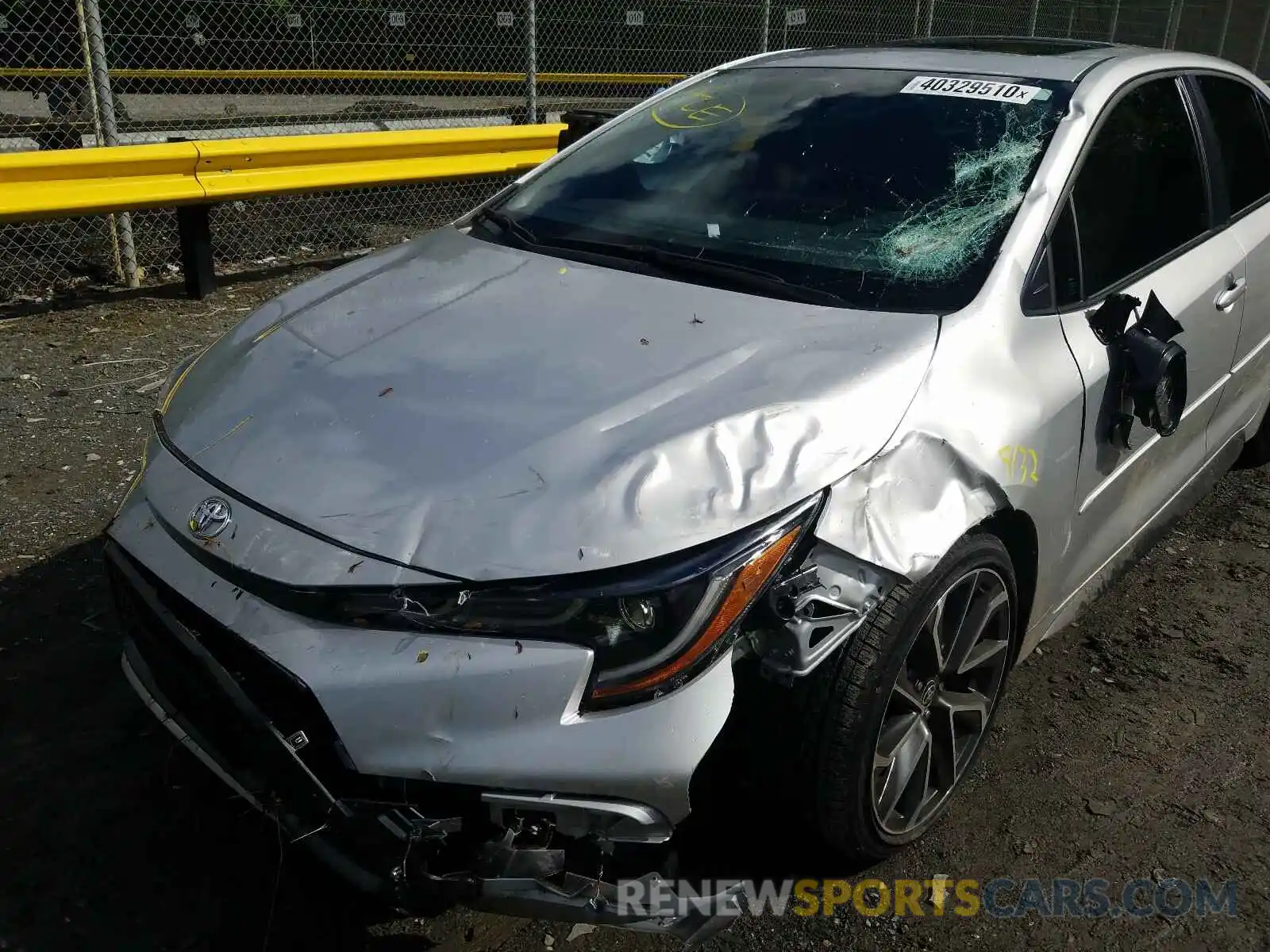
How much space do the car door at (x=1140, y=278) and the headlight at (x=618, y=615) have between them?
1.27 metres

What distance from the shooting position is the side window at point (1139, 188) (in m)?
2.94

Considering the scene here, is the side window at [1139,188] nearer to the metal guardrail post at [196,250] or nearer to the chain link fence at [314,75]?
the metal guardrail post at [196,250]

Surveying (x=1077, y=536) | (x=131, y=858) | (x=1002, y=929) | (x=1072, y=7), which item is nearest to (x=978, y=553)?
(x=1077, y=536)

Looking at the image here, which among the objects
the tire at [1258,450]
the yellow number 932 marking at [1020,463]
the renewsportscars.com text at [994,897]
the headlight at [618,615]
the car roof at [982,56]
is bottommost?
the renewsportscars.com text at [994,897]

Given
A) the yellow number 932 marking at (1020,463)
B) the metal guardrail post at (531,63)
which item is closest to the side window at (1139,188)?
the yellow number 932 marking at (1020,463)

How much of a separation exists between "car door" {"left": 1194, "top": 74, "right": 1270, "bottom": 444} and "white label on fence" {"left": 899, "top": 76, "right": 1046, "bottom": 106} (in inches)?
35.9

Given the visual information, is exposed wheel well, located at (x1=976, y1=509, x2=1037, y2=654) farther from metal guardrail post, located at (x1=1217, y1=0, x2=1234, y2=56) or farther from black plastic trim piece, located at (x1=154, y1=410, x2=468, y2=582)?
metal guardrail post, located at (x1=1217, y1=0, x2=1234, y2=56)

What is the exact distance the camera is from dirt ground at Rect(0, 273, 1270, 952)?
7.80 feet

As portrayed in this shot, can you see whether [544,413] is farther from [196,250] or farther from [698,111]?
[196,250]

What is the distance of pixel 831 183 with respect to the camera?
9.91ft

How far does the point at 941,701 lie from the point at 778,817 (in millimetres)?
522

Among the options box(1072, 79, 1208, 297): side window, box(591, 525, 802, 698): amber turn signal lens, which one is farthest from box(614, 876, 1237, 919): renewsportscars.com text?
box(1072, 79, 1208, 297): side window

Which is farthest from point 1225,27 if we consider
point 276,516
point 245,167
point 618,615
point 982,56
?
point 276,516

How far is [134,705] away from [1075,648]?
2790 millimetres
